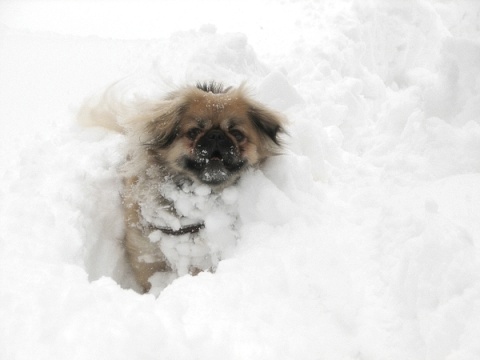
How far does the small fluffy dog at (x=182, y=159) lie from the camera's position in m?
2.37

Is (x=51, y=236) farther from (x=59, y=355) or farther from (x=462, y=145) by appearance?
(x=462, y=145)

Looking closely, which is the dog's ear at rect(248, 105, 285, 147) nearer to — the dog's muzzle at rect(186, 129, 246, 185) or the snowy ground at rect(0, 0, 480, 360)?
the snowy ground at rect(0, 0, 480, 360)

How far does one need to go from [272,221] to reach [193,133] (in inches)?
28.2

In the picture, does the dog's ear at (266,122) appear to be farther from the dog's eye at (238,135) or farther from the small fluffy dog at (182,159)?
the dog's eye at (238,135)

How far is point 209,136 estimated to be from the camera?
237cm

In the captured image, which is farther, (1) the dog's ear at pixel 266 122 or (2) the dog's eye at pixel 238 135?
(1) the dog's ear at pixel 266 122

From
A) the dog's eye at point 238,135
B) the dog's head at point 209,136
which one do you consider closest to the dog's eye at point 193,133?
the dog's head at point 209,136

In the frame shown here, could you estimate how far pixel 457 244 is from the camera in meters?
1.42

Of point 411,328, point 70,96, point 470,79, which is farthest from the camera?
point 70,96

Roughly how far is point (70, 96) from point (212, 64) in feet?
4.15

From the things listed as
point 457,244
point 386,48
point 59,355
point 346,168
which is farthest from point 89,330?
point 386,48

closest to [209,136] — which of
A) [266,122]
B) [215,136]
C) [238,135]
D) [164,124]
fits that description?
[215,136]

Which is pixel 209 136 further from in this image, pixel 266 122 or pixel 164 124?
pixel 266 122

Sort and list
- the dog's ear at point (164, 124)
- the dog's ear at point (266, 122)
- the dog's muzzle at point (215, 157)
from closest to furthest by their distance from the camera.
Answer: the dog's muzzle at point (215, 157) → the dog's ear at point (164, 124) → the dog's ear at point (266, 122)
